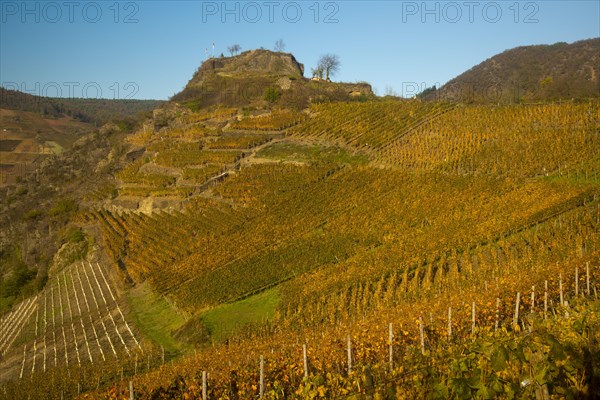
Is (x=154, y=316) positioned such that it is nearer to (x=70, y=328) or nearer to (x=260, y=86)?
(x=70, y=328)

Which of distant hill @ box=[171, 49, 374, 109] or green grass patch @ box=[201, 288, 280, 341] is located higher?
distant hill @ box=[171, 49, 374, 109]

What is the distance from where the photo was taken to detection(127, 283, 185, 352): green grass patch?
66.0 feet

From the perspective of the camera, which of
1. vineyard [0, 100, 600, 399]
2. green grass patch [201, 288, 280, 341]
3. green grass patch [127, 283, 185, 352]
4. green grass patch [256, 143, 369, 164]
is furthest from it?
green grass patch [256, 143, 369, 164]

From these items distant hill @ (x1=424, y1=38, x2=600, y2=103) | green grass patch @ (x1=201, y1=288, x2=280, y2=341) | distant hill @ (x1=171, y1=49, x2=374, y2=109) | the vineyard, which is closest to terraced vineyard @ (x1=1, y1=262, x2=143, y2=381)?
the vineyard

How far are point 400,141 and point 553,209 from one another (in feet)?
62.0

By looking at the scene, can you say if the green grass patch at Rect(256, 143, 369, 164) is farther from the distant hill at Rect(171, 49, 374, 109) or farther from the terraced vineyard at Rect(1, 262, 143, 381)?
the terraced vineyard at Rect(1, 262, 143, 381)

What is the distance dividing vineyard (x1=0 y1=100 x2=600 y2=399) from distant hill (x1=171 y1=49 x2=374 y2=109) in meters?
15.2

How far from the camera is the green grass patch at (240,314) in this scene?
18.8 metres

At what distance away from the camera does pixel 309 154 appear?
40094 millimetres

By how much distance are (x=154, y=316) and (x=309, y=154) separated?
20.9 meters

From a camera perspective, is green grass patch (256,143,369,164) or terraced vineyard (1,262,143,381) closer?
terraced vineyard (1,262,143,381)

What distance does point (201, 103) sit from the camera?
66.0 meters

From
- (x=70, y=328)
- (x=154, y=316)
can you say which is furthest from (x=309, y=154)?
(x=70, y=328)

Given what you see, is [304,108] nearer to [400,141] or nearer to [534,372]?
[400,141]
